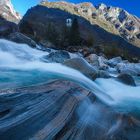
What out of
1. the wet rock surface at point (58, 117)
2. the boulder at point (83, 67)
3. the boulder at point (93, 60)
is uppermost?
the boulder at point (93, 60)

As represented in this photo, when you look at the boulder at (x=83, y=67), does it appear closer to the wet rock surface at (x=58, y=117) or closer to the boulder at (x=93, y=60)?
the wet rock surface at (x=58, y=117)

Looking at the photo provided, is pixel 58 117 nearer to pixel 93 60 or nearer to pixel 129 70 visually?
pixel 129 70

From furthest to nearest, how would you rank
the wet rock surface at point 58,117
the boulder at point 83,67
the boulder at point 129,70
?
1. the boulder at point 129,70
2. the boulder at point 83,67
3. the wet rock surface at point 58,117

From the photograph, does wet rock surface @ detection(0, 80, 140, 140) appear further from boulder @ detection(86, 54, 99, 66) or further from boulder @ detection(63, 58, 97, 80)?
boulder @ detection(86, 54, 99, 66)

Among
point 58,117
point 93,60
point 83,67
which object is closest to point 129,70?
point 93,60

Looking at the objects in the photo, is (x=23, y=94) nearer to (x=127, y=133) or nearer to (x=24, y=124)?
(x=24, y=124)

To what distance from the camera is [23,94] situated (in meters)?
5.53

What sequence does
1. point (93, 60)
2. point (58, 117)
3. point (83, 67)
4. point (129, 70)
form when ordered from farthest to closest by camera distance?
point (93, 60) → point (129, 70) → point (83, 67) → point (58, 117)

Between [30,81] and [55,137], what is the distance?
341 centimetres

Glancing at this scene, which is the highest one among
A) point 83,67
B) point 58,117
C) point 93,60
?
point 93,60

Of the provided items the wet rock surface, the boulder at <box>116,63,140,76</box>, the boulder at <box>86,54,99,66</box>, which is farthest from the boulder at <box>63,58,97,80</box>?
the boulder at <box>116,63,140,76</box>

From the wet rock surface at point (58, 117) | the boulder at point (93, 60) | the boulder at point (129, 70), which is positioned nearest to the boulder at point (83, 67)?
the wet rock surface at point (58, 117)

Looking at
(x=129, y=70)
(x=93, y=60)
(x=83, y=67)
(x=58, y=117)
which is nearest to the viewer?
(x=58, y=117)

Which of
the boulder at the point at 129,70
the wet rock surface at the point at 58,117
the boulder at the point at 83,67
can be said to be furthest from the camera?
the boulder at the point at 129,70
